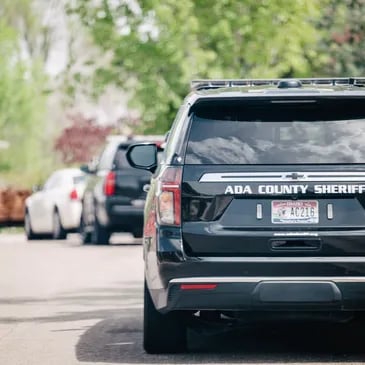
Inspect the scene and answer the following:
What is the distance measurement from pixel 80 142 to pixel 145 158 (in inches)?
2491

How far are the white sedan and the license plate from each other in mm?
21044

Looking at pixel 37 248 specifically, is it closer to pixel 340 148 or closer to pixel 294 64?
pixel 294 64

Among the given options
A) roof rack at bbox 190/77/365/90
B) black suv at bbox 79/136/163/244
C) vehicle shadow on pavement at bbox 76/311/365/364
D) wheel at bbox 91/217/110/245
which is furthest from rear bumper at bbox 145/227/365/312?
wheel at bbox 91/217/110/245

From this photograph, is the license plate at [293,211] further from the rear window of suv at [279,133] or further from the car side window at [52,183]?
the car side window at [52,183]

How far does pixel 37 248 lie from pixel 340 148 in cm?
1820

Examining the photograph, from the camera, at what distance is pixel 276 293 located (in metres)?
9.91

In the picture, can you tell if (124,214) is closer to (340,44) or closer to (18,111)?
(340,44)

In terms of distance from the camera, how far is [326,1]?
1495 inches

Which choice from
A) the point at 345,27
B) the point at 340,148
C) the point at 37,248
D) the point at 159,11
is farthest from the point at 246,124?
the point at 345,27

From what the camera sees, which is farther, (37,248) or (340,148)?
(37,248)

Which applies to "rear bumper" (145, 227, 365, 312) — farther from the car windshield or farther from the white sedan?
the car windshield

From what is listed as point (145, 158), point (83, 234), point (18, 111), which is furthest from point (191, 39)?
point (145, 158)

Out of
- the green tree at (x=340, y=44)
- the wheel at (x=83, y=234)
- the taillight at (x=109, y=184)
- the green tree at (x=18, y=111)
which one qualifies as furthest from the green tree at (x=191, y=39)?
the green tree at (x=18, y=111)

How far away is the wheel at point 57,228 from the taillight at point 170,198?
21.4 metres
